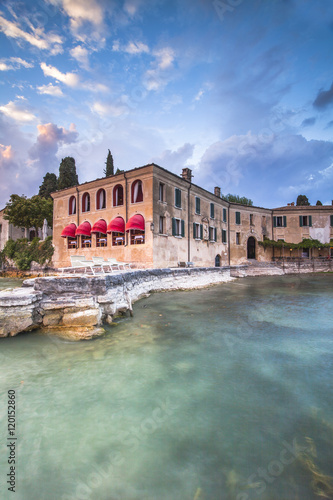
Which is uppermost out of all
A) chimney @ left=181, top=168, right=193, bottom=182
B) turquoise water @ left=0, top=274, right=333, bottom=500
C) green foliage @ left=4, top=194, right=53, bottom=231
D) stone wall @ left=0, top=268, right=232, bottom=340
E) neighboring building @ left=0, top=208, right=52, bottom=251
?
chimney @ left=181, top=168, right=193, bottom=182

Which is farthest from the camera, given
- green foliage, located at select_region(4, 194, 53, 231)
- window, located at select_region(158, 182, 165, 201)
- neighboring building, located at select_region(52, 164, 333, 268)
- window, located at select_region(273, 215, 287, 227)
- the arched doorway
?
window, located at select_region(273, 215, 287, 227)

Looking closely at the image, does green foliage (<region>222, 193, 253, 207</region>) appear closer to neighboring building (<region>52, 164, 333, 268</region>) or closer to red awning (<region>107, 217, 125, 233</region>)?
neighboring building (<region>52, 164, 333, 268</region>)

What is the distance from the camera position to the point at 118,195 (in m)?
20.1

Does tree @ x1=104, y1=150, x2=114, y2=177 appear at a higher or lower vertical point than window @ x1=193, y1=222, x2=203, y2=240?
higher

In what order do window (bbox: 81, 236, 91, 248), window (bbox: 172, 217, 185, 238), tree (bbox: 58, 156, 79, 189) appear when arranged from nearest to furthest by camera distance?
window (bbox: 172, 217, 185, 238)
window (bbox: 81, 236, 91, 248)
tree (bbox: 58, 156, 79, 189)

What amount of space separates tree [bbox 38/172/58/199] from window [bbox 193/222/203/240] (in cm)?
2654

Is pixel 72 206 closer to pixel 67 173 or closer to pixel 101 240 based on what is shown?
pixel 101 240

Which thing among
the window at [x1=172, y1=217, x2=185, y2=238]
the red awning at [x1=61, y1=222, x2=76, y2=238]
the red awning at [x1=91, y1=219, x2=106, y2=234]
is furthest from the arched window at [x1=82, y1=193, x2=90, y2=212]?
the window at [x1=172, y1=217, x2=185, y2=238]

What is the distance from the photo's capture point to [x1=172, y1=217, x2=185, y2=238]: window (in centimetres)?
1927

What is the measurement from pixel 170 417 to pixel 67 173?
36.9 meters

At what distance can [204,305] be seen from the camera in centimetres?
963

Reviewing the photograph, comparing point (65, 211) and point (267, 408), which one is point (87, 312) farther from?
point (65, 211)

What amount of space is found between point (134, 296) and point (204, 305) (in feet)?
9.56

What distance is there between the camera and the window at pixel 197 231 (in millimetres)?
22092
